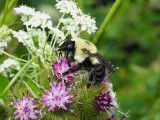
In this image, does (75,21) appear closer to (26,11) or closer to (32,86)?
(26,11)

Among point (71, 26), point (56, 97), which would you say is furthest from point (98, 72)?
point (71, 26)

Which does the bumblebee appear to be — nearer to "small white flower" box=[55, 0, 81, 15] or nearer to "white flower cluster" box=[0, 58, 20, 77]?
"small white flower" box=[55, 0, 81, 15]

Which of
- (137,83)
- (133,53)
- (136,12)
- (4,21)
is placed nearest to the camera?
(4,21)

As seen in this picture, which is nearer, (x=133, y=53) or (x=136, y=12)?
(x=136, y=12)

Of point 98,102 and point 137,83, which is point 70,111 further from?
point 137,83

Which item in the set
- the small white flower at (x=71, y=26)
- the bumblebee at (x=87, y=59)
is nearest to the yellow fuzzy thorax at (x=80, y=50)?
the bumblebee at (x=87, y=59)

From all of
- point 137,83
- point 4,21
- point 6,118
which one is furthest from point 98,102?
point 137,83

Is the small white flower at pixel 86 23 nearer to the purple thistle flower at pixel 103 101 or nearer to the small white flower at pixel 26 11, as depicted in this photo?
the small white flower at pixel 26 11
